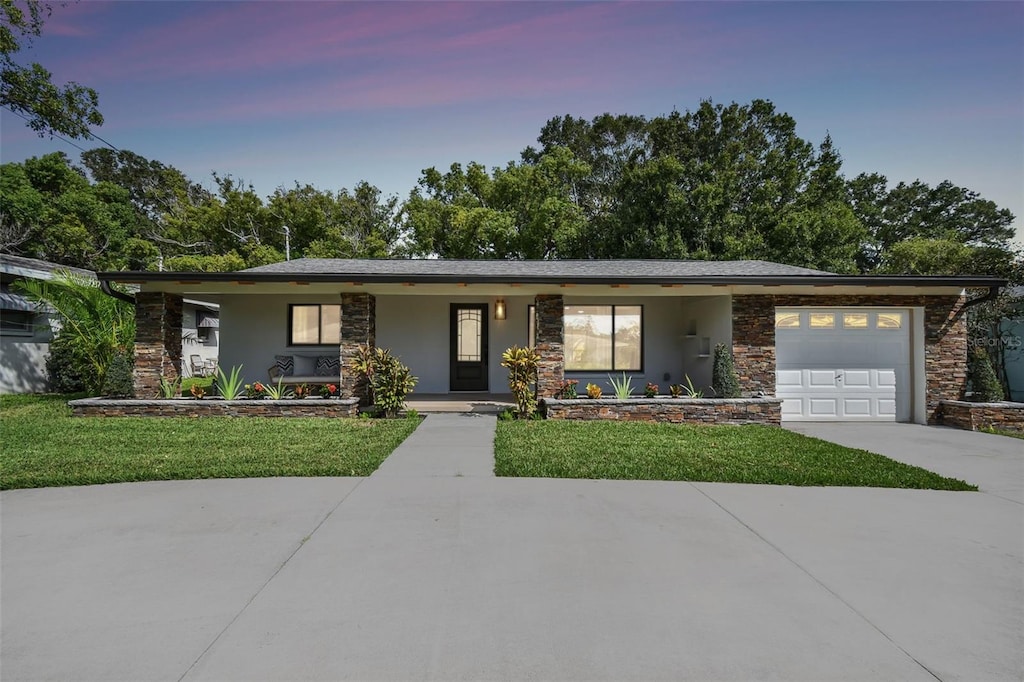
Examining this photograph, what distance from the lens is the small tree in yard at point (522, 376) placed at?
995 centimetres

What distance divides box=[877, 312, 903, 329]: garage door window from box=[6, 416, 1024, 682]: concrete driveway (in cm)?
628

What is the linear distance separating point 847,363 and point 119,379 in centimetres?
1437

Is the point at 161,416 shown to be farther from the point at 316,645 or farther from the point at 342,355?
the point at 316,645

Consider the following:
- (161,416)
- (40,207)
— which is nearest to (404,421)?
(161,416)

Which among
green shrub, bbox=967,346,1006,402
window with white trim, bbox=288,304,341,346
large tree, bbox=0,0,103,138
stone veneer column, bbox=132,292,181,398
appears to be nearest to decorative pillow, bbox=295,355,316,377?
window with white trim, bbox=288,304,341,346

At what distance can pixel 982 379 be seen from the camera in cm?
998

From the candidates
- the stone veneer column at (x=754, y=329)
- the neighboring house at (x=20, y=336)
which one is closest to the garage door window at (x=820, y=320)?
the stone veneer column at (x=754, y=329)

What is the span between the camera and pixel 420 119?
1744 cm

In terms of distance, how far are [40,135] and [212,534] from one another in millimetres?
15524

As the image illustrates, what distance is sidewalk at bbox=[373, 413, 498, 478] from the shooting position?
247 inches

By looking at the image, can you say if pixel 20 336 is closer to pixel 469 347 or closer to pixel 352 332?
pixel 352 332

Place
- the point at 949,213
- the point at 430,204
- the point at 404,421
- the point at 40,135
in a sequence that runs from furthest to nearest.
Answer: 1. the point at 949,213
2. the point at 430,204
3. the point at 40,135
4. the point at 404,421

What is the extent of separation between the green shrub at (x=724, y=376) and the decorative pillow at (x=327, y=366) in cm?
814

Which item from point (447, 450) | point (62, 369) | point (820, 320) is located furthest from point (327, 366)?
point (820, 320)
